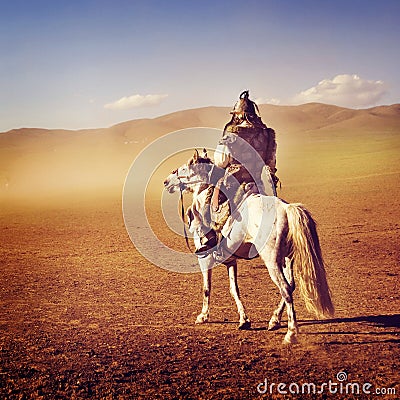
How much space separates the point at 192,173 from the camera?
6133mm

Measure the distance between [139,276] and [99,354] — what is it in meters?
4.03

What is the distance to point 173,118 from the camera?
13612 cm

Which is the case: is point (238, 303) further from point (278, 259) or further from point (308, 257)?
point (308, 257)

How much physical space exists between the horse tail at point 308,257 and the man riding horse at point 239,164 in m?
0.81

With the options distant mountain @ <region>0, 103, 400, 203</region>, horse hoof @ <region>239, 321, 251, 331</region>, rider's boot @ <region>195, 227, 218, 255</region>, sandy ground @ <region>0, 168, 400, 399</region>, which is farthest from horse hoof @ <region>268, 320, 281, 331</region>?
distant mountain @ <region>0, 103, 400, 203</region>

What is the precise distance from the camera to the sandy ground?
14.7 feet

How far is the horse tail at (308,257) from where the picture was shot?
514 centimetres

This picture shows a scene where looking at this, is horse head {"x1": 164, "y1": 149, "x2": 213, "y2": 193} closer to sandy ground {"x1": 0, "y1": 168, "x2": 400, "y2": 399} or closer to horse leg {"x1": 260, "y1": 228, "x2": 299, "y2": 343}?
horse leg {"x1": 260, "y1": 228, "x2": 299, "y2": 343}

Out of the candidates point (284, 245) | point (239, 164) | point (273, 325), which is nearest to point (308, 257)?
point (284, 245)

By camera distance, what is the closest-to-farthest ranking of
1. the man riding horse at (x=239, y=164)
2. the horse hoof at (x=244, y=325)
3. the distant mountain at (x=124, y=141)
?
the man riding horse at (x=239, y=164) < the horse hoof at (x=244, y=325) < the distant mountain at (x=124, y=141)

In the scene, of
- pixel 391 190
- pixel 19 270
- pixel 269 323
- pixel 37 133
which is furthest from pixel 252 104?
pixel 37 133

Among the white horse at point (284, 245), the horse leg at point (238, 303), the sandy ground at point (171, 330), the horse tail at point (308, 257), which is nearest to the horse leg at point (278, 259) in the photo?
the white horse at point (284, 245)

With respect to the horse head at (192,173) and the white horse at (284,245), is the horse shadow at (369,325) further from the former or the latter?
the horse head at (192,173)

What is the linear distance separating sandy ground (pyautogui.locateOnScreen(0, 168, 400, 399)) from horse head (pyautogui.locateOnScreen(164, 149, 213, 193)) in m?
2.01
